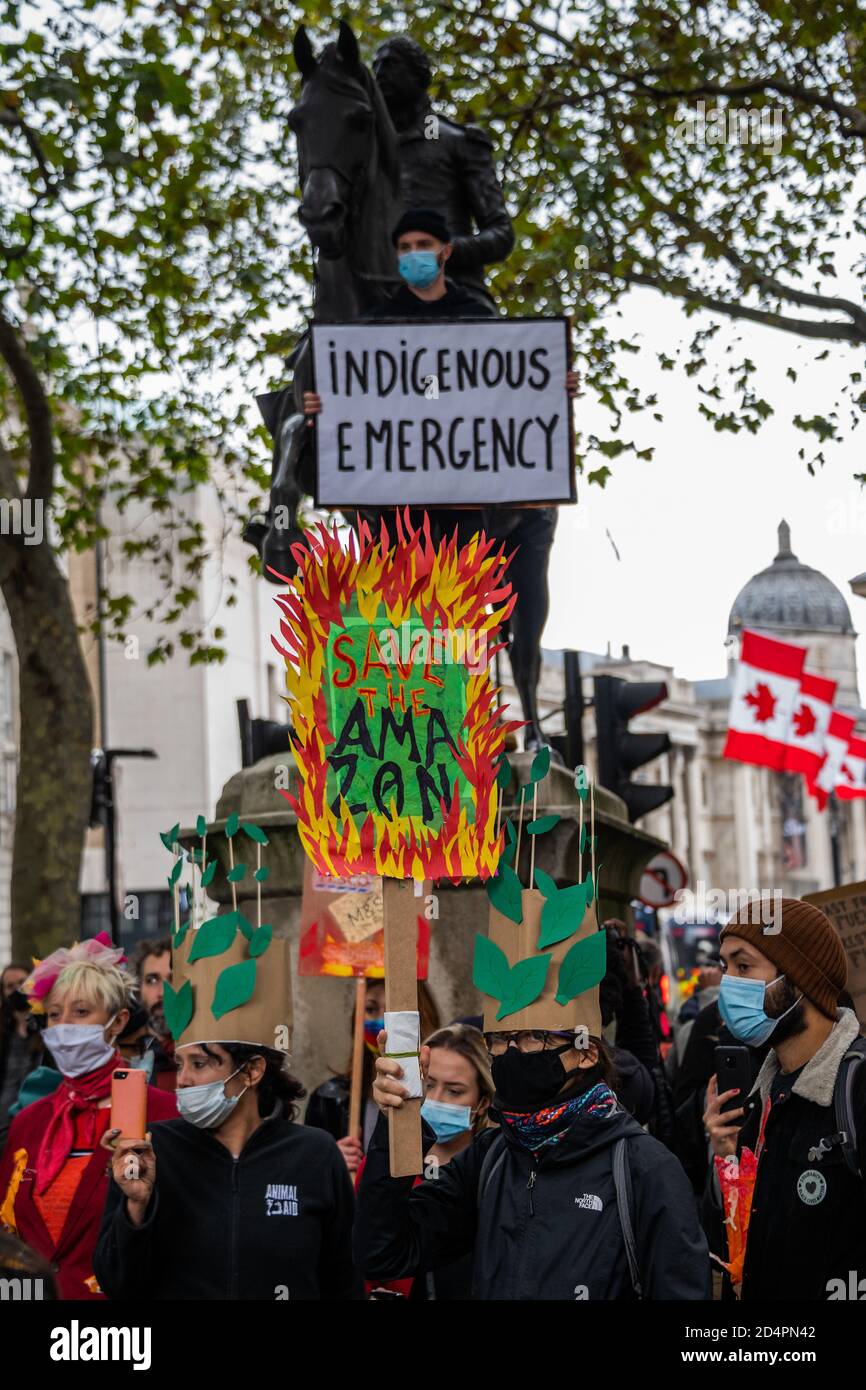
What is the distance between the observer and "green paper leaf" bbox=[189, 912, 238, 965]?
482 centimetres

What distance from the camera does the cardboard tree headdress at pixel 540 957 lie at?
13.8 ft

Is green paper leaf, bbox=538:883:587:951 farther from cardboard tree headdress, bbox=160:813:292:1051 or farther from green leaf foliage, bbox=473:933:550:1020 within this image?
cardboard tree headdress, bbox=160:813:292:1051

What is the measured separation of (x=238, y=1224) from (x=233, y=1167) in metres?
0.14

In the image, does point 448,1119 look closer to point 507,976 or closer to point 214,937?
point 214,937

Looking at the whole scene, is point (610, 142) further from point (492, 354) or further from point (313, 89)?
point (492, 354)

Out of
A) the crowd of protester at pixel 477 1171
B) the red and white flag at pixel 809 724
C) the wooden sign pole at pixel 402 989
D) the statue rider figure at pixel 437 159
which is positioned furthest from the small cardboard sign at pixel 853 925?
the red and white flag at pixel 809 724

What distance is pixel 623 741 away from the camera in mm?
12867

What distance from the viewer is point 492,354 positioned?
21.5ft

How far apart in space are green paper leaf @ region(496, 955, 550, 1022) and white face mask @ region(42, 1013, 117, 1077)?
1.82m

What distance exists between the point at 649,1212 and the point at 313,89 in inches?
206

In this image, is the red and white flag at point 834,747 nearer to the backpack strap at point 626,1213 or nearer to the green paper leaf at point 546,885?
the green paper leaf at point 546,885

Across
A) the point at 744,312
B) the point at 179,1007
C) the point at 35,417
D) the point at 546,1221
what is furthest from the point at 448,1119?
the point at 744,312

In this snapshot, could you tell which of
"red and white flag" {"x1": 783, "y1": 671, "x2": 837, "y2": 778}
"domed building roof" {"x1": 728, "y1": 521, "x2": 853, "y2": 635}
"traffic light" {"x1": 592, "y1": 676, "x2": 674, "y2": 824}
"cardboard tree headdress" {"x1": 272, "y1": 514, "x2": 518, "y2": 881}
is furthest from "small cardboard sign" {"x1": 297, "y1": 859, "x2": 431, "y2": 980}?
"domed building roof" {"x1": 728, "y1": 521, "x2": 853, "y2": 635}

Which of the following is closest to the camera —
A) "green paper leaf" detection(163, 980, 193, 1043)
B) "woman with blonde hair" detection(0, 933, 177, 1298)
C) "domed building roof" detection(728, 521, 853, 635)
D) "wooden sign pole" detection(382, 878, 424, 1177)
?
"wooden sign pole" detection(382, 878, 424, 1177)
